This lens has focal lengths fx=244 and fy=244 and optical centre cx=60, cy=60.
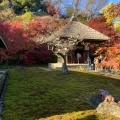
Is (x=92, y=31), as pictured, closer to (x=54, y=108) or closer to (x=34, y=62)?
(x=34, y=62)

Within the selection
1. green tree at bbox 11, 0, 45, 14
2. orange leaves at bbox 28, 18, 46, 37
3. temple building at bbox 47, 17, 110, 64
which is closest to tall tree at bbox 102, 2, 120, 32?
temple building at bbox 47, 17, 110, 64

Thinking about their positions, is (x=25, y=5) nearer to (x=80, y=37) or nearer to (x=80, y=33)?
(x=80, y=33)

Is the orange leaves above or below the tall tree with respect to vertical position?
above

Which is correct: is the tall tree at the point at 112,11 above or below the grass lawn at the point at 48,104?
above

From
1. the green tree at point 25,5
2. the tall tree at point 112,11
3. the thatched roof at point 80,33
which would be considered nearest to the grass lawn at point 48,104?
the tall tree at point 112,11

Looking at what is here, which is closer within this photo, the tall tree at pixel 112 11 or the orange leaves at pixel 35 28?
the tall tree at pixel 112 11

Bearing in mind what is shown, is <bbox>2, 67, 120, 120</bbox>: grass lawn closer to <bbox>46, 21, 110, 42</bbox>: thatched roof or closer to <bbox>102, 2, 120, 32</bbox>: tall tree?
<bbox>102, 2, 120, 32</bbox>: tall tree

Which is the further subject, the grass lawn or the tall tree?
the tall tree

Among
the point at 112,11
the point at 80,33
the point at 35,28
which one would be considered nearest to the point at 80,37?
the point at 80,33

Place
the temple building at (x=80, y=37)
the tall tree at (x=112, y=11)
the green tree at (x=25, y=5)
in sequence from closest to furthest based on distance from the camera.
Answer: the tall tree at (x=112, y=11), the temple building at (x=80, y=37), the green tree at (x=25, y=5)

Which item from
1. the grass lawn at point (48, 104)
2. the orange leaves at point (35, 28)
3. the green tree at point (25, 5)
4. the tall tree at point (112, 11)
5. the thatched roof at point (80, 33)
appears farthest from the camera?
the green tree at point (25, 5)

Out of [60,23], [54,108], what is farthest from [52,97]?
[60,23]

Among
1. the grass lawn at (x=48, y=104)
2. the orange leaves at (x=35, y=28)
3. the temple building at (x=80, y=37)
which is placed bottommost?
the grass lawn at (x=48, y=104)

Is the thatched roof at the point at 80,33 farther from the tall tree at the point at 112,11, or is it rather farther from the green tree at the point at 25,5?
the green tree at the point at 25,5
